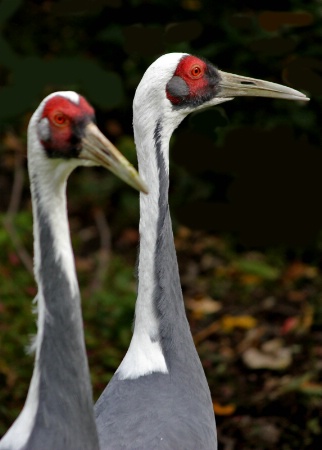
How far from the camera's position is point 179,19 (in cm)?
822

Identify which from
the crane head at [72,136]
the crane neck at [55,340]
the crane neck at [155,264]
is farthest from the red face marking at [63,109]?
the crane neck at [155,264]

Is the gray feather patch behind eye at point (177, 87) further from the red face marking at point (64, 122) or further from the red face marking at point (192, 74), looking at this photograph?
the red face marking at point (64, 122)

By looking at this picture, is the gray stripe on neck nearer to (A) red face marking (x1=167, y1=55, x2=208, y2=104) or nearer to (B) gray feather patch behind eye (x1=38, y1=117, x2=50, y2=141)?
(A) red face marking (x1=167, y1=55, x2=208, y2=104)

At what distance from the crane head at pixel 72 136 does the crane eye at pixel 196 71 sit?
1.35 m

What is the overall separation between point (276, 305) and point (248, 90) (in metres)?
3.02

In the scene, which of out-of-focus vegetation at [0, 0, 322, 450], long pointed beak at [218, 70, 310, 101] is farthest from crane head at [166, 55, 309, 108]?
out-of-focus vegetation at [0, 0, 322, 450]

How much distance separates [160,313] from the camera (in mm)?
4477

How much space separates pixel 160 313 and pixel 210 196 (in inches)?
160

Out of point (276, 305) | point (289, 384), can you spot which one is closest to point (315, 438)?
point (289, 384)

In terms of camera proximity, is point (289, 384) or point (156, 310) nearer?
point (156, 310)

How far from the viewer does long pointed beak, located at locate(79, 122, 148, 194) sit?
132 inches

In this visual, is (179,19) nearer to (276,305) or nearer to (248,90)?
(276,305)

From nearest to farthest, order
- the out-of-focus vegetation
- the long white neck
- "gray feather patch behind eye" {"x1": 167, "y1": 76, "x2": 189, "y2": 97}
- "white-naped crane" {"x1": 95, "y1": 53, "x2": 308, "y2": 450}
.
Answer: "white-naped crane" {"x1": 95, "y1": 53, "x2": 308, "y2": 450} → the long white neck → "gray feather patch behind eye" {"x1": 167, "y1": 76, "x2": 189, "y2": 97} → the out-of-focus vegetation

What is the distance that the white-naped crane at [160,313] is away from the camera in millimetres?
4270
